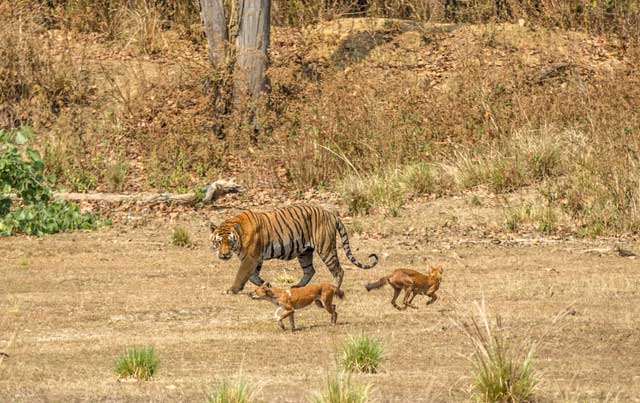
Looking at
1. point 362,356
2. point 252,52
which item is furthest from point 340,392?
point 252,52

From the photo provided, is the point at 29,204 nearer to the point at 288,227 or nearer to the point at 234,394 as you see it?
the point at 288,227

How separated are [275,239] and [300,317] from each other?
40.7 inches

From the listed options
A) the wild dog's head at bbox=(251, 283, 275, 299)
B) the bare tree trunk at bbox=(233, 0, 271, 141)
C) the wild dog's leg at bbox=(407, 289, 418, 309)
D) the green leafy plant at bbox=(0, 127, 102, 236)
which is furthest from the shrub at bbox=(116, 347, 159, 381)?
the bare tree trunk at bbox=(233, 0, 271, 141)

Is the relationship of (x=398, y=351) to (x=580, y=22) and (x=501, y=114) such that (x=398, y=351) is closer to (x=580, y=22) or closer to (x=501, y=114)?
(x=501, y=114)

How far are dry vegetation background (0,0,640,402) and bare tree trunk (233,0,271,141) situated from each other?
0.38 m

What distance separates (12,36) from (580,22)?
10639mm

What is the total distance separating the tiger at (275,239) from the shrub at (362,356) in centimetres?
286

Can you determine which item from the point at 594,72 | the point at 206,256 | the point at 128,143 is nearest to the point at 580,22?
the point at 594,72

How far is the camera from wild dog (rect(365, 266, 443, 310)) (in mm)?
10711

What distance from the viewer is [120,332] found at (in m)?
10.6

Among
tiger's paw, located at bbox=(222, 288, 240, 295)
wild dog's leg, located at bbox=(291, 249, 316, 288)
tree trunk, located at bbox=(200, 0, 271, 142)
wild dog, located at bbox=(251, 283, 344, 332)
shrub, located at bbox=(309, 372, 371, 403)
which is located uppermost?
tree trunk, located at bbox=(200, 0, 271, 142)

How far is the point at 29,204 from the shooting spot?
689 inches

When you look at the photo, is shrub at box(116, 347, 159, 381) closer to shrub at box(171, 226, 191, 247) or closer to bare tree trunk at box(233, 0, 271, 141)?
shrub at box(171, 226, 191, 247)

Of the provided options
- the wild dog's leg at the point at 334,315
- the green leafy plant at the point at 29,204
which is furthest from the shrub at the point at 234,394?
the green leafy plant at the point at 29,204
